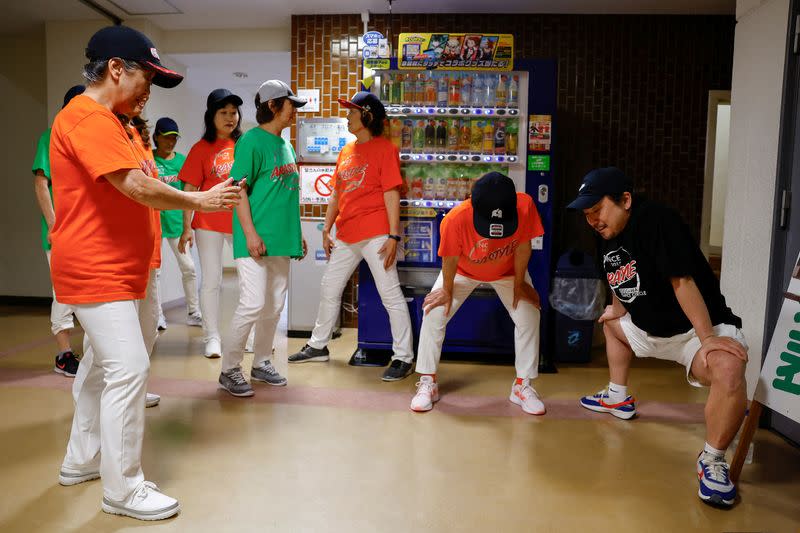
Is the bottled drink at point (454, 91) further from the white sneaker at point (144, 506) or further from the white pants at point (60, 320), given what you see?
the white sneaker at point (144, 506)

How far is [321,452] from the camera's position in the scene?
2617mm

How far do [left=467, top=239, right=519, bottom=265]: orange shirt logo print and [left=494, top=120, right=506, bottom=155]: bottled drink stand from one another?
4.50 ft

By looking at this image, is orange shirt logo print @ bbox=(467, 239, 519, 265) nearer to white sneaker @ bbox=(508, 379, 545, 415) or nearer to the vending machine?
white sneaker @ bbox=(508, 379, 545, 415)

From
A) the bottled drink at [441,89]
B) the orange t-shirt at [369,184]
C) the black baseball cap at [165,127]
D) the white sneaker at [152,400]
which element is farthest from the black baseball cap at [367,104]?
the white sneaker at [152,400]

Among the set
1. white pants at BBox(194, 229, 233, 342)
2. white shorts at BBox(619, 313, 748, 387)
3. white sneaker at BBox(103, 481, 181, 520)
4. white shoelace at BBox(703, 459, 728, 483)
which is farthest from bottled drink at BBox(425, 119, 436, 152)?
white sneaker at BBox(103, 481, 181, 520)

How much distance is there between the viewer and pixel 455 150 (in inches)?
169

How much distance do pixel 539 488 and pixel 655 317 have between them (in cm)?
97

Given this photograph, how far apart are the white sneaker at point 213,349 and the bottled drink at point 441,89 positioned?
2526 mm

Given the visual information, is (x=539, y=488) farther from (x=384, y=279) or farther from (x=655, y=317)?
(x=384, y=279)

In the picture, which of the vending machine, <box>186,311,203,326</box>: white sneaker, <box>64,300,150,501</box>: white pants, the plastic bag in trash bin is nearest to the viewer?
<box>64,300,150,501</box>: white pants

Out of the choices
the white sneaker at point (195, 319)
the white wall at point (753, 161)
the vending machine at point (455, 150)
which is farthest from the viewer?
the white sneaker at point (195, 319)

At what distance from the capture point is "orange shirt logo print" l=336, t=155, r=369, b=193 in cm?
398

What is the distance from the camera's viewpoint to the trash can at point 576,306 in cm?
436

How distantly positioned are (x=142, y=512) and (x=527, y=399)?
2.07m
